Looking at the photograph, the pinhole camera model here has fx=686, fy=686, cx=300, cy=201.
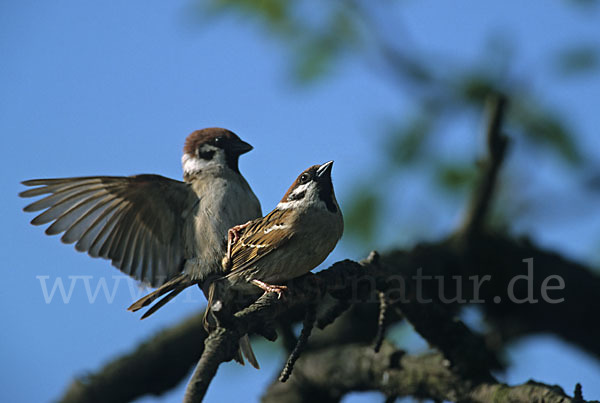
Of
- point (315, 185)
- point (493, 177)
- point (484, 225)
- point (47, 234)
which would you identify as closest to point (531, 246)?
point (484, 225)

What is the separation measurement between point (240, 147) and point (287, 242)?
976 millimetres

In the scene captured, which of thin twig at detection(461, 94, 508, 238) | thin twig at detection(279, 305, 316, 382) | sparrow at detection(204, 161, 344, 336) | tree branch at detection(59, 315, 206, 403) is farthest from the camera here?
tree branch at detection(59, 315, 206, 403)

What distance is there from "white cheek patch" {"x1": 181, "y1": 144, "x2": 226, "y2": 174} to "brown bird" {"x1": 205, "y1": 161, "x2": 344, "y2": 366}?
67 cm

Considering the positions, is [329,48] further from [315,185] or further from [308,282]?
[308,282]

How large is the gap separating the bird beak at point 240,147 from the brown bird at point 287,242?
620 millimetres

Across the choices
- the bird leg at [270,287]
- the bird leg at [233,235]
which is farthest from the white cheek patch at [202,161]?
the bird leg at [270,287]

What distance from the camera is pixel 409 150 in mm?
5199

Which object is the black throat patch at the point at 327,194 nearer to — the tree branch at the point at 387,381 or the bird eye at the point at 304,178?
the bird eye at the point at 304,178

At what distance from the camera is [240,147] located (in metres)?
3.73

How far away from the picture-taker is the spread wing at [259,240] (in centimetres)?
292

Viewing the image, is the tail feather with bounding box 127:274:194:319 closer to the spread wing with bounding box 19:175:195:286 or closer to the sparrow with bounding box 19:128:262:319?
the sparrow with bounding box 19:128:262:319

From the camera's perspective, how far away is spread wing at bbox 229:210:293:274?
2924 mm

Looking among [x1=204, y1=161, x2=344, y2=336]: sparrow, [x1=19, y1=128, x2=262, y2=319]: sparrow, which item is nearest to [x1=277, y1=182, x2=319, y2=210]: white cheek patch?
[x1=204, y1=161, x2=344, y2=336]: sparrow

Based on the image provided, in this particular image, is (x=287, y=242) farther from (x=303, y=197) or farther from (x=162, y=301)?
(x=162, y=301)
